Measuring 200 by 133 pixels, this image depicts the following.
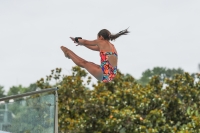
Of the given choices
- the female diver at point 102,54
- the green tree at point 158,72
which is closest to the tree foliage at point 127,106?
the female diver at point 102,54

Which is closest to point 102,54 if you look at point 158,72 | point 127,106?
point 127,106

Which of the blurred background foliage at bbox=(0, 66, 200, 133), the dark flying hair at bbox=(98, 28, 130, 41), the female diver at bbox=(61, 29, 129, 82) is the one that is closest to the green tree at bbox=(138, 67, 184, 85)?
the blurred background foliage at bbox=(0, 66, 200, 133)

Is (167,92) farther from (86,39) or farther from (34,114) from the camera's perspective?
(86,39)

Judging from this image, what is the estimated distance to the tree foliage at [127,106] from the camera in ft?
42.5

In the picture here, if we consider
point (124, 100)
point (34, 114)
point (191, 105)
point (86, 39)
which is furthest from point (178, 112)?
point (86, 39)

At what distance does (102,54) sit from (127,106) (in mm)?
7987

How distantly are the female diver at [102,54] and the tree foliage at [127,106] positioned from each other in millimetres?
6525

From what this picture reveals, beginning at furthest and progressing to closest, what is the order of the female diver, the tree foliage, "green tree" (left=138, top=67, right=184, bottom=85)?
"green tree" (left=138, top=67, right=184, bottom=85)
the tree foliage
the female diver

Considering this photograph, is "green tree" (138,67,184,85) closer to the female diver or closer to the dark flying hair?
the female diver

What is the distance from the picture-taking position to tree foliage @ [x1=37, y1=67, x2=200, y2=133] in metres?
13.0

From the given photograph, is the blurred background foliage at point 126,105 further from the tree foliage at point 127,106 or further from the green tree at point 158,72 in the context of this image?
the green tree at point 158,72

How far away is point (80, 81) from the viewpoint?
14406mm

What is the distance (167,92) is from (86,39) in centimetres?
920

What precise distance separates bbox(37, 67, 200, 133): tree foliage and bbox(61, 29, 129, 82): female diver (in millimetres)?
6525
